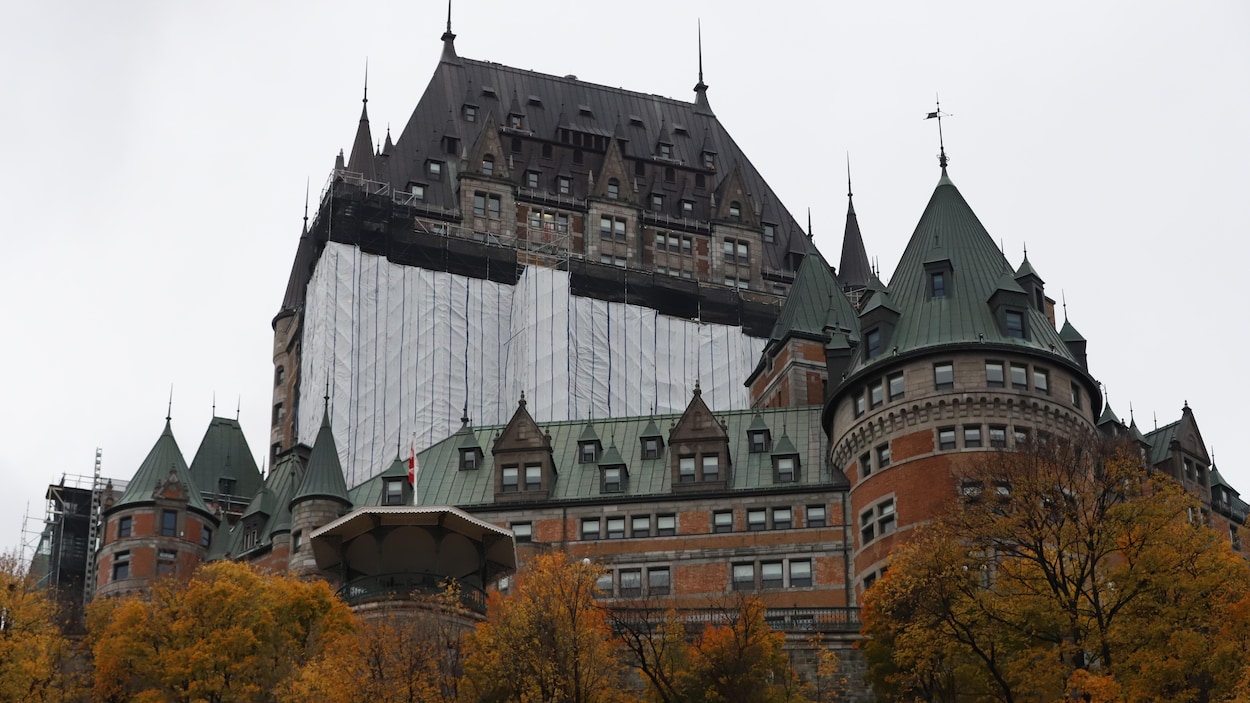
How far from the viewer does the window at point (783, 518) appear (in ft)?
A: 295

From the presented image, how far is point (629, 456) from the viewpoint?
96.4 meters

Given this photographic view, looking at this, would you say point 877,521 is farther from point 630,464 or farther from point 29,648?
point 29,648

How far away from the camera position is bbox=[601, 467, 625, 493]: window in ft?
305

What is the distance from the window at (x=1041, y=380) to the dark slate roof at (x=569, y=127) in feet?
198

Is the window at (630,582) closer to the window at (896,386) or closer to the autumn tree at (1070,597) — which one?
the window at (896,386)

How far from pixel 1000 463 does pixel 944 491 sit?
1170cm

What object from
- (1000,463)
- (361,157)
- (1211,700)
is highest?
(361,157)

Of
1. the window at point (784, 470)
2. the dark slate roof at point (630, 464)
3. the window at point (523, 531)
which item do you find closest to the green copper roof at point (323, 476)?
the dark slate roof at point (630, 464)

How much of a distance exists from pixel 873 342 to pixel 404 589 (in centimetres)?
2440

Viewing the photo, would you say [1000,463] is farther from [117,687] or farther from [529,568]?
[117,687]

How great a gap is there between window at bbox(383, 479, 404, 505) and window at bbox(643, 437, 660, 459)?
11405 millimetres

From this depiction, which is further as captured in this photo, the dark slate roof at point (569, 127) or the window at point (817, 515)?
the dark slate roof at point (569, 127)

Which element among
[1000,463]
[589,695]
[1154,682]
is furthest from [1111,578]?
[589,695]

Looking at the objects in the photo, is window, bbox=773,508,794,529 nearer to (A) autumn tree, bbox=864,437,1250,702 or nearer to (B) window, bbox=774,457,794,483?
(B) window, bbox=774,457,794,483
